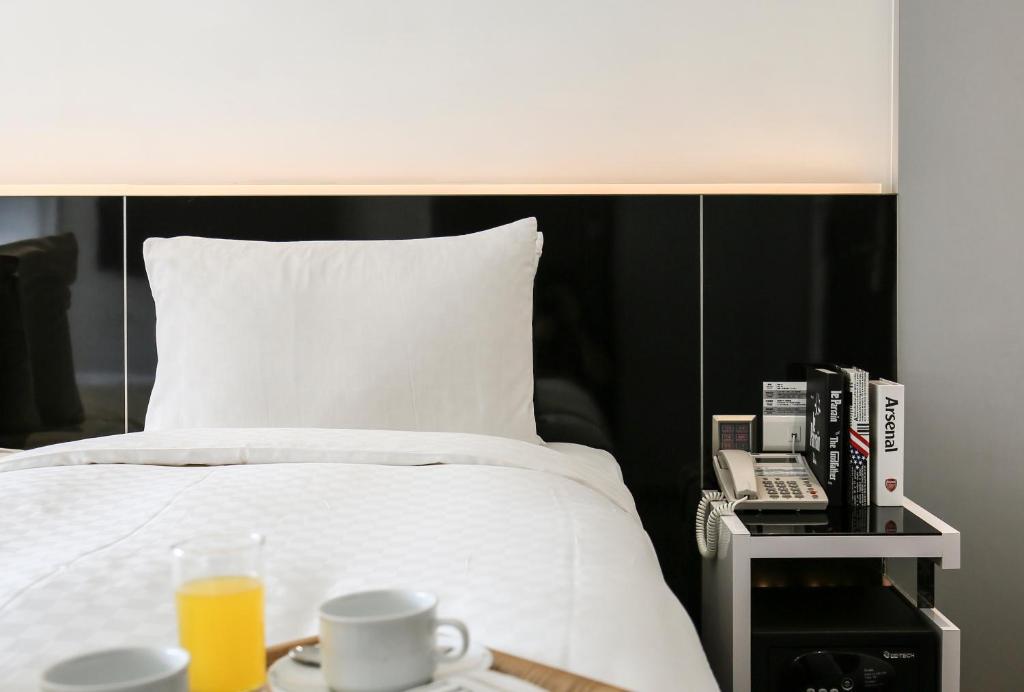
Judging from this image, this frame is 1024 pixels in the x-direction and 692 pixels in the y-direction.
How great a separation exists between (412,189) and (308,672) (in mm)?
1847

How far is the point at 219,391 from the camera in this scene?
6.41 feet

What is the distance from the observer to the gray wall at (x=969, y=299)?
2152 mm

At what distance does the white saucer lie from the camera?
705 mm

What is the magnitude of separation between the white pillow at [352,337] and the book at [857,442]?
0.69 m

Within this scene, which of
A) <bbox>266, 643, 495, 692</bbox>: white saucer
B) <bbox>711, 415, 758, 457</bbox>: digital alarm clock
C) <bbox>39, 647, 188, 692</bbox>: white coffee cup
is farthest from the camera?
<bbox>711, 415, 758, 457</bbox>: digital alarm clock

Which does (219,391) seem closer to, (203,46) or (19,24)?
(203,46)

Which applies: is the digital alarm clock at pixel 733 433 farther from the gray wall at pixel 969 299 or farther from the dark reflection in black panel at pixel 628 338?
the gray wall at pixel 969 299

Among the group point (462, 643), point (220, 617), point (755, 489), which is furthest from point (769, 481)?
point (220, 617)

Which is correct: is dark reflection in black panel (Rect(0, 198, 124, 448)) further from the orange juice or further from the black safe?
the orange juice

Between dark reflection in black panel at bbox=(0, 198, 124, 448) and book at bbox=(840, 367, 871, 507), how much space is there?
181cm

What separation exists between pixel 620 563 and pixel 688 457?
1.21 metres

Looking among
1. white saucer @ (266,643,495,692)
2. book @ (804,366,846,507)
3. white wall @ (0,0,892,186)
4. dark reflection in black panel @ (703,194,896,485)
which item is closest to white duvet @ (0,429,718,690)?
white saucer @ (266,643,495,692)

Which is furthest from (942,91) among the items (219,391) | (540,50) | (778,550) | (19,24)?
(19,24)

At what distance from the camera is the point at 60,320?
2422mm
